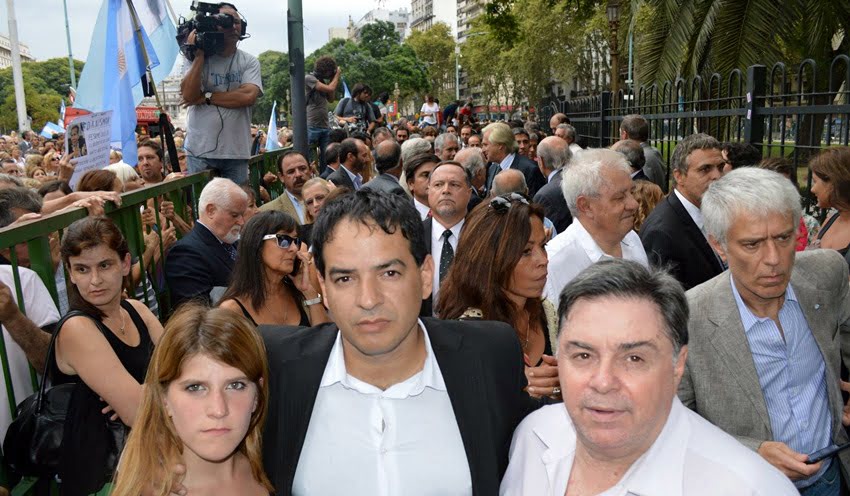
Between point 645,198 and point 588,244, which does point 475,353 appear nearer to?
point 588,244

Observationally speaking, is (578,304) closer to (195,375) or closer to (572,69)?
(195,375)

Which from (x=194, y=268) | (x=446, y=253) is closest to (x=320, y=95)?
(x=446, y=253)

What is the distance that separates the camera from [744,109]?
24.7 ft

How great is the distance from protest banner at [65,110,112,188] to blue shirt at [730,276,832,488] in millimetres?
4528

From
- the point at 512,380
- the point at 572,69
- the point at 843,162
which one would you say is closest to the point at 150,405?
the point at 512,380

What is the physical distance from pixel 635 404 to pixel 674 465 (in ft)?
0.63

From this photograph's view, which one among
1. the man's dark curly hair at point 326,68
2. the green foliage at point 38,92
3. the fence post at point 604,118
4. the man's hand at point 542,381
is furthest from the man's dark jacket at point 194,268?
the green foliage at point 38,92

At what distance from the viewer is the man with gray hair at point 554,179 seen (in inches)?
274

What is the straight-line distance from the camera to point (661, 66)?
12.6 metres

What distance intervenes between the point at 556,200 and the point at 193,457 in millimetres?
4889

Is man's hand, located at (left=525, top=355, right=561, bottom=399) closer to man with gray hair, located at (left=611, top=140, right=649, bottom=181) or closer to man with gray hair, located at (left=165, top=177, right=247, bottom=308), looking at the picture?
man with gray hair, located at (left=165, top=177, right=247, bottom=308)

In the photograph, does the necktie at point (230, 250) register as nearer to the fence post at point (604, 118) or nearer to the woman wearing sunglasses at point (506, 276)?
the woman wearing sunglasses at point (506, 276)

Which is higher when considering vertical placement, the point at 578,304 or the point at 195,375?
the point at 578,304

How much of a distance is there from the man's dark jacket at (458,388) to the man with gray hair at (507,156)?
22.5 ft
